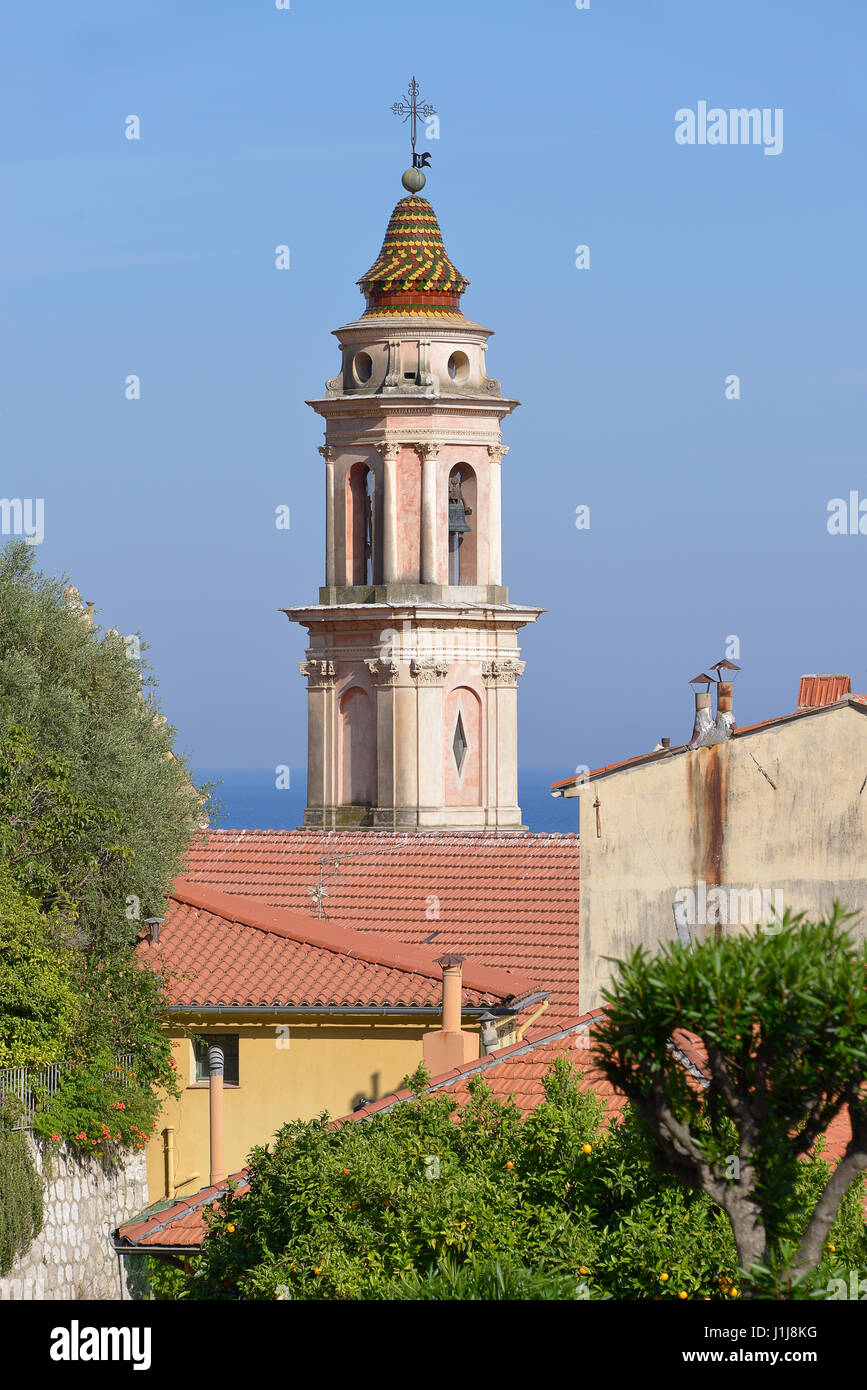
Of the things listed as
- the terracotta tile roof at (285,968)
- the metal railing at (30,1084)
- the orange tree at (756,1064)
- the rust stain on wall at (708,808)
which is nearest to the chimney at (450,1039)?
the terracotta tile roof at (285,968)

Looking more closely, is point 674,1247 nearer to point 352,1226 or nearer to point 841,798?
point 352,1226

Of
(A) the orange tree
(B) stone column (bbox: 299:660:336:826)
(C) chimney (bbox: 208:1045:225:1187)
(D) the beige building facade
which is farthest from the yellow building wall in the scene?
(B) stone column (bbox: 299:660:336:826)

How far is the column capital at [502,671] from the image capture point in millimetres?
50000

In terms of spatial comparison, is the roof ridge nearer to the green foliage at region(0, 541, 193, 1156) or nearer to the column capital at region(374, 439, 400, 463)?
the green foliage at region(0, 541, 193, 1156)

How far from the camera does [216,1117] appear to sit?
86.1 ft

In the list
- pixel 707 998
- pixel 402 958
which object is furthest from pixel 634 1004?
pixel 402 958

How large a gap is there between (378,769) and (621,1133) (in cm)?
3238

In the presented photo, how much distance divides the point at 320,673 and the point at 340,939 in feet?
63.0

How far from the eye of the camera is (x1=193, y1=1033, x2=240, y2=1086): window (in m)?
28.9

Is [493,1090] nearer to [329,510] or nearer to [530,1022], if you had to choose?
[530,1022]

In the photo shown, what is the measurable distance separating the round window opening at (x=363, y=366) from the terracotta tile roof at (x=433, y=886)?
1186 centimetres

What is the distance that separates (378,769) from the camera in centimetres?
4953

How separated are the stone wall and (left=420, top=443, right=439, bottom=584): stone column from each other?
72.1ft

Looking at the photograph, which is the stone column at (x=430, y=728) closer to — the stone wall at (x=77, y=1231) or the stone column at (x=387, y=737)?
the stone column at (x=387, y=737)
